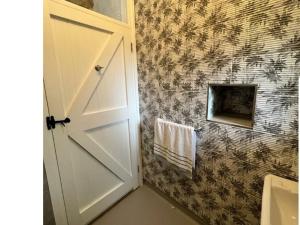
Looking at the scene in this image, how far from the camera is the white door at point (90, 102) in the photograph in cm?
127

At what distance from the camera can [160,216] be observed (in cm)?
169

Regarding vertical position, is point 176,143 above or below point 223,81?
below

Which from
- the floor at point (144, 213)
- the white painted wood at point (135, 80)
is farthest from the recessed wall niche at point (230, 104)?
the floor at point (144, 213)

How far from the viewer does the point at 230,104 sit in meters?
1.48

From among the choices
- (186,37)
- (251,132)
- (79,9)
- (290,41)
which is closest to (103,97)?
(79,9)

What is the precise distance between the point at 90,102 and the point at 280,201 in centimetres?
148

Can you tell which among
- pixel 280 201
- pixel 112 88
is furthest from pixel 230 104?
pixel 112 88

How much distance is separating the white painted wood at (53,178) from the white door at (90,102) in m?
0.03

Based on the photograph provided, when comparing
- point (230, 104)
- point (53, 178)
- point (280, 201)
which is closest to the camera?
point (280, 201)

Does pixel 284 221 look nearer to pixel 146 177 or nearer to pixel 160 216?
pixel 160 216

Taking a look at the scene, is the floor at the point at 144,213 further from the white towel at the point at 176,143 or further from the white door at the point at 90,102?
the white towel at the point at 176,143

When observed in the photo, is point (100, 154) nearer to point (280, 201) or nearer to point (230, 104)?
point (230, 104)

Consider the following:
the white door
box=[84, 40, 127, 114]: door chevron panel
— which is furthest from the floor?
box=[84, 40, 127, 114]: door chevron panel
